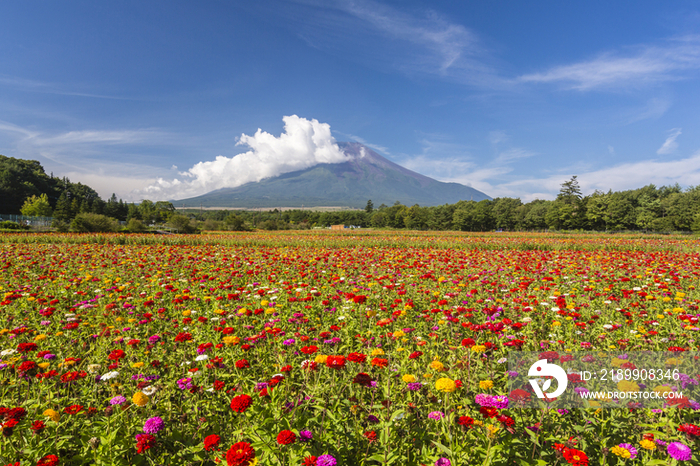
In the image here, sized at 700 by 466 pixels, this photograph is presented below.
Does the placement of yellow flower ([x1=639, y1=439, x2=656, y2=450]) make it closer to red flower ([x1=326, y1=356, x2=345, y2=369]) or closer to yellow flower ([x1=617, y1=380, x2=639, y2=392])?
yellow flower ([x1=617, y1=380, x2=639, y2=392])

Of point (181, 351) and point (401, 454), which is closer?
point (401, 454)

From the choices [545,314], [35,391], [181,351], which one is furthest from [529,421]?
[35,391]

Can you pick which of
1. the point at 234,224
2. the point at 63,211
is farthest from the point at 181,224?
the point at 63,211

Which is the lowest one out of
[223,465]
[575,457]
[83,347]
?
[83,347]

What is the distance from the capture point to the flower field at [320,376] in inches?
74.0

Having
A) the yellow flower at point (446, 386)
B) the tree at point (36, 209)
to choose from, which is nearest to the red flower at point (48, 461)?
the yellow flower at point (446, 386)

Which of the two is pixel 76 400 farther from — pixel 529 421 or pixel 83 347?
pixel 529 421

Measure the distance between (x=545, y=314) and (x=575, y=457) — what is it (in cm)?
401

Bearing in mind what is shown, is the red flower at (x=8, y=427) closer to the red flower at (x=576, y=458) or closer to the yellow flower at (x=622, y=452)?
the red flower at (x=576, y=458)

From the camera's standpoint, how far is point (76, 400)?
8.55 feet

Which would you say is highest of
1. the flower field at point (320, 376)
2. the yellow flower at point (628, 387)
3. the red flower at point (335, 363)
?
the red flower at point (335, 363)

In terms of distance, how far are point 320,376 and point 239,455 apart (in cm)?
131

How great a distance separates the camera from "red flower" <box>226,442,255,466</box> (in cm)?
146

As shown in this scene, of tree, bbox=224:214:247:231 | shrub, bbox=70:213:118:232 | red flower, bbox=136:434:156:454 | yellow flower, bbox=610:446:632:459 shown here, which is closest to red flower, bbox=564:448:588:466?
yellow flower, bbox=610:446:632:459
